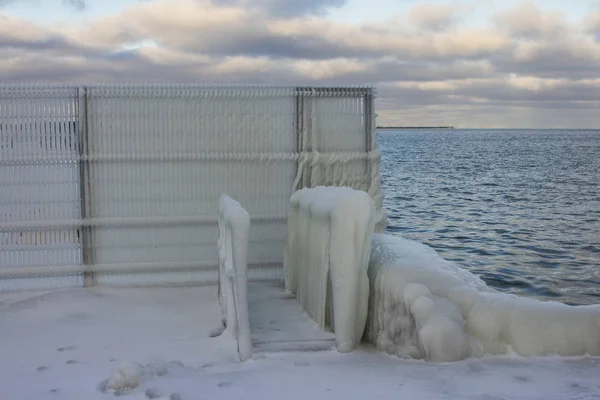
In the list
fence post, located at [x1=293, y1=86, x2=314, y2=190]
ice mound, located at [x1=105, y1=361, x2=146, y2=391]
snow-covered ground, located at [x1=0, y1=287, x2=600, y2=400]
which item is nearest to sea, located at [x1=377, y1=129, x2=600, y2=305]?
fence post, located at [x1=293, y1=86, x2=314, y2=190]

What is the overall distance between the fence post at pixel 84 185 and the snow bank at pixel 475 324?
4.48 m

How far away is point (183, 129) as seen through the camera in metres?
9.41

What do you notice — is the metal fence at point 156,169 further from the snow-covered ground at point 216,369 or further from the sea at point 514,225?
the sea at point 514,225

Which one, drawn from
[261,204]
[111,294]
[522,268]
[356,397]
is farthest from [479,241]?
[356,397]

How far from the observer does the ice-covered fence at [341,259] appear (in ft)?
21.2

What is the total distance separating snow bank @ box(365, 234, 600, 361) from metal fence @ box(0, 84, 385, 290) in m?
3.44

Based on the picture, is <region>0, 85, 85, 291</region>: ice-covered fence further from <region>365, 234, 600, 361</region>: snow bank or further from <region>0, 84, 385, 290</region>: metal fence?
<region>365, 234, 600, 361</region>: snow bank

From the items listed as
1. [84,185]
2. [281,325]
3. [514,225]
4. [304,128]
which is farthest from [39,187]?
[514,225]

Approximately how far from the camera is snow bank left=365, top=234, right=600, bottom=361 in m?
6.09

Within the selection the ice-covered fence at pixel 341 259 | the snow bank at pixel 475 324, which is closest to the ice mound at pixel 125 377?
the ice-covered fence at pixel 341 259

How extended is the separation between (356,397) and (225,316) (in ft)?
8.09

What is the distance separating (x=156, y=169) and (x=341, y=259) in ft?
12.4

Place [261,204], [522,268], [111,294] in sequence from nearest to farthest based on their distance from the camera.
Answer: [111,294] → [261,204] → [522,268]

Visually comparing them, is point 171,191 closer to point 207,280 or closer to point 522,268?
point 207,280
